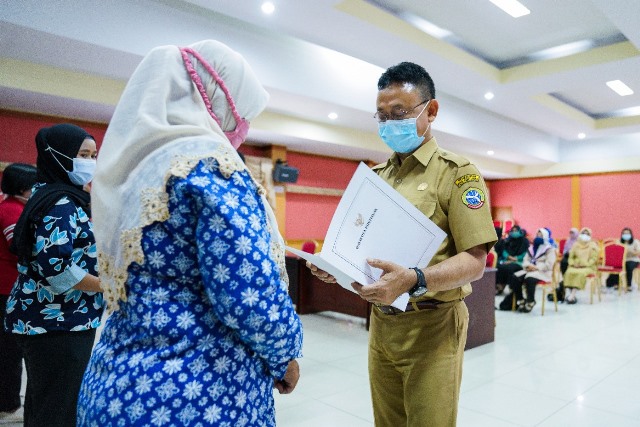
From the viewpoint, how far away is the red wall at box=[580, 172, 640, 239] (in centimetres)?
1118

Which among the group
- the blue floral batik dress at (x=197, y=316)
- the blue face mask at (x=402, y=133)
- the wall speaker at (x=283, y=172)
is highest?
the wall speaker at (x=283, y=172)

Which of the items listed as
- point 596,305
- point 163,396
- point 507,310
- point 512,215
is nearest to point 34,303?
point 163,396

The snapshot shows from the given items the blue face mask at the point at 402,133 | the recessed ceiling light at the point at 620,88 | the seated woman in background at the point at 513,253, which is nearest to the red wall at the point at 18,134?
the blue face mask at the point at 402,133

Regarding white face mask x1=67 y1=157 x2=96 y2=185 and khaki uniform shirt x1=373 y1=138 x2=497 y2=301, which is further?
white face mask x1=67 y1=157 x2=96 y2=185

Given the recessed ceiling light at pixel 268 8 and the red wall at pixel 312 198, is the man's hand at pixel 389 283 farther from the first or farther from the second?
the red wall at pixel 312 198

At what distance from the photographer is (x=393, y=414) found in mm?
1492

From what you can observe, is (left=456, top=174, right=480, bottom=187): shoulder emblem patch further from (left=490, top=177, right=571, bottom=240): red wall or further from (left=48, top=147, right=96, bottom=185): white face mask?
(left=490, top=177, right=571, bottom=240): red wall

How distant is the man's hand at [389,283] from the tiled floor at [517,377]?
1919mm

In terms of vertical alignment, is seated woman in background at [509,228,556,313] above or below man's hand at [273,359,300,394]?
below

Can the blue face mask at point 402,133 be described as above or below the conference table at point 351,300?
above

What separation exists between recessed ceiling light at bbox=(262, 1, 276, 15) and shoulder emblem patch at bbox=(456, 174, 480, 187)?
3529 mm

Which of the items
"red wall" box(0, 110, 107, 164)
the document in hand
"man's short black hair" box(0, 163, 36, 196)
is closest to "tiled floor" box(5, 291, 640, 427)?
"man's short black hair" box(0, 163, 36, 196)

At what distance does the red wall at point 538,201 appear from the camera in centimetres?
1230

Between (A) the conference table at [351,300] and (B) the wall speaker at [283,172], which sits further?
(B) the wall speaker at [283,172]
